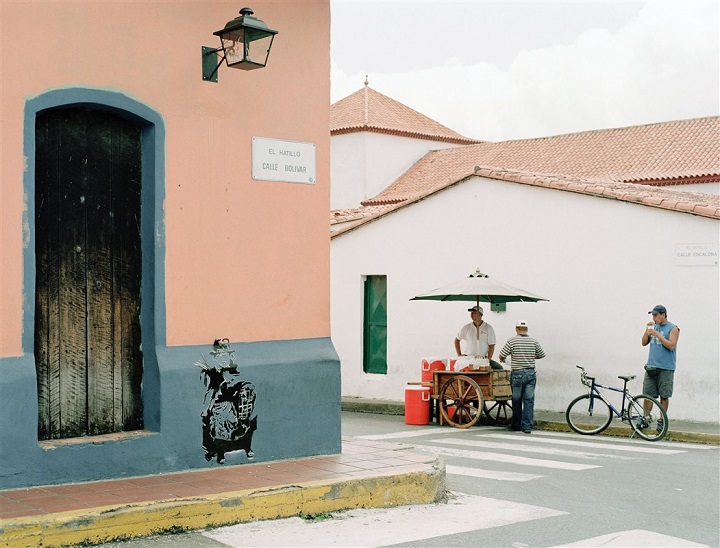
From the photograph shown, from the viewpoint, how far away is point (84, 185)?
7.38 meters

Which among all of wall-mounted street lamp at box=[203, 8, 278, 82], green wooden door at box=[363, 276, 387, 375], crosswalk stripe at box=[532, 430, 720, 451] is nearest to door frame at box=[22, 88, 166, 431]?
wall-mounted street lamp at box=[203, 8, 278, 82]

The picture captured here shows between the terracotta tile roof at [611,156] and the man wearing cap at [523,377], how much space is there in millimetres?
15194

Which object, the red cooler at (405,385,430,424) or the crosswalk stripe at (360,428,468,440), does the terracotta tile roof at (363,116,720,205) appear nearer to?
the red cooler at (405,385,430,424)

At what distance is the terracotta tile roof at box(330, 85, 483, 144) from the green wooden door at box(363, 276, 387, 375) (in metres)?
19.5

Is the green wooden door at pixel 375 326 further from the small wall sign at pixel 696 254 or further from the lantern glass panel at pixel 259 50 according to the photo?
the lantern glass panel at pixel 259 50

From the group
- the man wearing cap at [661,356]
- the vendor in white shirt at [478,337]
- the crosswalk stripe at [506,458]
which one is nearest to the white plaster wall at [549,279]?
the man wearing cap at [661,356]

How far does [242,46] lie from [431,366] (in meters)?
8.63

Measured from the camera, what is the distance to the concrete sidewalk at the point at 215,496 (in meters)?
5.83

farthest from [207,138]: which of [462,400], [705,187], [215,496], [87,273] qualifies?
[705,187]

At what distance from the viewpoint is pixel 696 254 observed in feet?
46.2

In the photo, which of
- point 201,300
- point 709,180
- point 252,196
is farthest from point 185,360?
point 709,180

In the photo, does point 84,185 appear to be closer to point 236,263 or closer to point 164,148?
point 164,148

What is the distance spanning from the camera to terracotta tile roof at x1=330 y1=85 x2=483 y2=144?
38.8 m

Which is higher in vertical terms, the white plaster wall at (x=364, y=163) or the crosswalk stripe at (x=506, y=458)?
the white plaster wall at (x=364, y=163)
